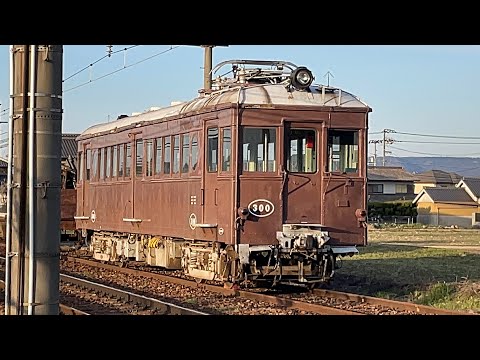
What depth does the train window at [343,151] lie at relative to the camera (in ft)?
→ 45.6

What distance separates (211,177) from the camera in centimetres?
1415

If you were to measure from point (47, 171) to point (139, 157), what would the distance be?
11266 millimetres

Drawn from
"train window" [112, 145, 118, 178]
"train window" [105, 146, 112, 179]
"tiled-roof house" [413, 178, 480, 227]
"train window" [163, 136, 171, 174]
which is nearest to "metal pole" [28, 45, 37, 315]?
"train window" [163, 136, 171, 174]

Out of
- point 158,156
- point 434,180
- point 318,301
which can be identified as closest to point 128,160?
point 158,156

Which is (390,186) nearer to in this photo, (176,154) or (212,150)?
(176,154)

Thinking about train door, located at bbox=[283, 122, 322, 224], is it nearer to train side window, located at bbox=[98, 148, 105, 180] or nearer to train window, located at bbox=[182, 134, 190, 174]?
train window, located at bbox=[182, 134, 190, 174]

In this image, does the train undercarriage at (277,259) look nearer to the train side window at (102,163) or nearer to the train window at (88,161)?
the train side window at (102,163)

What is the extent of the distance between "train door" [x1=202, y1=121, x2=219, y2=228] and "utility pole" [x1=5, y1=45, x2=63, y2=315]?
7.18 metres

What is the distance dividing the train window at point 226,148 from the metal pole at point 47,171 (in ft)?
22.6
